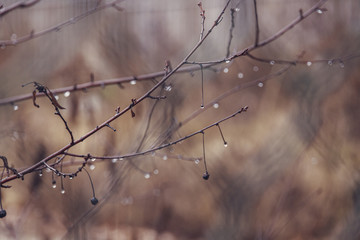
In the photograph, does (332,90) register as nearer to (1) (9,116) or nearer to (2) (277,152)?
(2) (277,152)

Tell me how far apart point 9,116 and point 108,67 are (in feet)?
1.85

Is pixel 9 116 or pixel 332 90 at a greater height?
pixel 9 116

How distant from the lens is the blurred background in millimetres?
1850

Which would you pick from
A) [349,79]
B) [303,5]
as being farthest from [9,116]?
[349,79]

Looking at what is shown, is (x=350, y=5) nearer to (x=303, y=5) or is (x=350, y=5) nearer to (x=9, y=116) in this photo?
(x=303, y=5)

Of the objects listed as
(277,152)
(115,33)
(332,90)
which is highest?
(115,33)

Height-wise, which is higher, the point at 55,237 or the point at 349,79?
the point at 349,79

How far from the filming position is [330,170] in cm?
192

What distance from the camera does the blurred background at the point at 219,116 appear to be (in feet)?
6.07

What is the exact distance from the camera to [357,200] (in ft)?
6.13

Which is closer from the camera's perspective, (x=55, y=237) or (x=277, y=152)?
(x=55, y=237)

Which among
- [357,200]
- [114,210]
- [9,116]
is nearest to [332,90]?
[357,200]

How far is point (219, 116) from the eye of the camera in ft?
6.38

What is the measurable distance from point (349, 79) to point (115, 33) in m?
1.20
